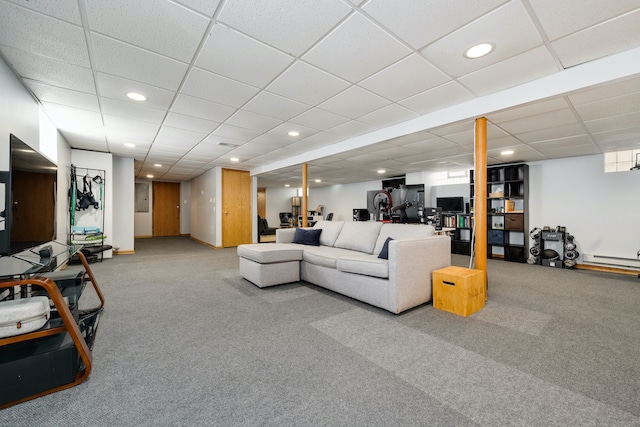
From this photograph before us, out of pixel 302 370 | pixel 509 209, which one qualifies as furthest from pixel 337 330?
pixel 509 209

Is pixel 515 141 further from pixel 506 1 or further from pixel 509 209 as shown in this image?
pixel 506 1

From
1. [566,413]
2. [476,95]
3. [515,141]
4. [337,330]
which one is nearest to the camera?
[566,413]

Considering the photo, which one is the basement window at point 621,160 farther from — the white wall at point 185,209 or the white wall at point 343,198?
the white wall at point 185,209

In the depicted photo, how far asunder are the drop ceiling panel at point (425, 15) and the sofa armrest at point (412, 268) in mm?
1850

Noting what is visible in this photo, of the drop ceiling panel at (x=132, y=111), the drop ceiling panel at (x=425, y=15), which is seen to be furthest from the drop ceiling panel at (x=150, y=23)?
the drop ceiling panel at (x=132, y=111)

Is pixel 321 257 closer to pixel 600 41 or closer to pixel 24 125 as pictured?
pixel 600 41

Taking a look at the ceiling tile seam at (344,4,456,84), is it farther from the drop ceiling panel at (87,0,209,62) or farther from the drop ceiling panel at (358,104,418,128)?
the drop ceiling panel at (87,0,209,62)

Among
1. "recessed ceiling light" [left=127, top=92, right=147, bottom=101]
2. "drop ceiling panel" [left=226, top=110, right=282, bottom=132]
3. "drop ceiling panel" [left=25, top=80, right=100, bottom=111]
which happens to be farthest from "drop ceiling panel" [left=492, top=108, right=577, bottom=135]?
"drop ceiling panel" [left=25, top=80, right=100, bottom=111]

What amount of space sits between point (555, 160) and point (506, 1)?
596cm

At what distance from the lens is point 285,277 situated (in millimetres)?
3857

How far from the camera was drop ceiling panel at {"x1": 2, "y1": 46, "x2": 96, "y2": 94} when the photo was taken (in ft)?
7.80

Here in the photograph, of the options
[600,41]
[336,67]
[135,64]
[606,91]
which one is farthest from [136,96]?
[606,91]

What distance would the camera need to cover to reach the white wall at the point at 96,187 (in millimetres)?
5902

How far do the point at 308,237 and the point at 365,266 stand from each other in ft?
6.21
